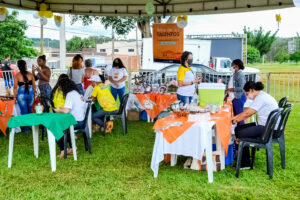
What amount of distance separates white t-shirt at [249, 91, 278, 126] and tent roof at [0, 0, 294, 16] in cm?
376

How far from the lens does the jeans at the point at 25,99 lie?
661 centimetres

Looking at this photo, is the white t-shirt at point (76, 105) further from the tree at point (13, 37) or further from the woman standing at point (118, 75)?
the tree at point (13, 37)

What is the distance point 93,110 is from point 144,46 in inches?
435

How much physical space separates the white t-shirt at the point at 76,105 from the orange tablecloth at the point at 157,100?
2.43m

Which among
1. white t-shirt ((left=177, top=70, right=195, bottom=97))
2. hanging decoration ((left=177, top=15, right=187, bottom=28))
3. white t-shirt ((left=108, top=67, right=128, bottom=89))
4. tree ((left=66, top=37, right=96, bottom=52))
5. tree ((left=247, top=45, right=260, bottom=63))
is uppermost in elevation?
tree ((left=66, top=37, right=96, bottom=52))

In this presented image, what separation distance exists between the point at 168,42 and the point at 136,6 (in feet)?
3.95

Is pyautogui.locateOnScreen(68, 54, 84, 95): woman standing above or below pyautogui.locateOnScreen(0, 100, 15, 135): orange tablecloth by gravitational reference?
above

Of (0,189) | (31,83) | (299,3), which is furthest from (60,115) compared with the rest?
(299,3)

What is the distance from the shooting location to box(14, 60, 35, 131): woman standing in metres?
6.49

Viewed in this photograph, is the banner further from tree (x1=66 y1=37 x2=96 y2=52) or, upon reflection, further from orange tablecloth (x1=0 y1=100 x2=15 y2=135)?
tree (x1=66 y1=37 x2=96 y2=52)

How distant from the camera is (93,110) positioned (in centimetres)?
693

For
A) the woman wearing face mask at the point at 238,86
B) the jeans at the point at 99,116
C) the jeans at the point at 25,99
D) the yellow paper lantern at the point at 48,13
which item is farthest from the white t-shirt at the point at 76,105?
the yellow paper lantern at the point at 48,13

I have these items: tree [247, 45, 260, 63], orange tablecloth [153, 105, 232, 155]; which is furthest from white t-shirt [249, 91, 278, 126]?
tree [247, 45, 260, 63]

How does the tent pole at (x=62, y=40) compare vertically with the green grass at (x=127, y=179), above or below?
above
